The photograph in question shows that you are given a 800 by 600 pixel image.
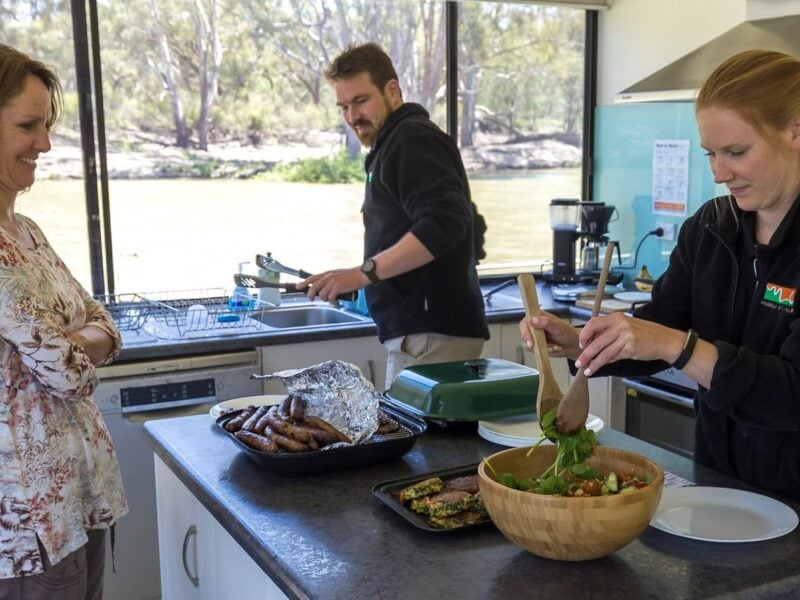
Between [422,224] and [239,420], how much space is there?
2.76 feet

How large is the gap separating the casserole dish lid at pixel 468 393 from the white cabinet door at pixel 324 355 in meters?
1.13

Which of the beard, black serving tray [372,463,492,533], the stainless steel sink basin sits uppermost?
the beard

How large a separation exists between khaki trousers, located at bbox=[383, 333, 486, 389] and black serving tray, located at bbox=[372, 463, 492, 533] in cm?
99

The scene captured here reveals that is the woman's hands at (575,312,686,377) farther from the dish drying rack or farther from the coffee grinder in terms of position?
the coffee grinder

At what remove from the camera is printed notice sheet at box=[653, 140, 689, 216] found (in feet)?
12.8

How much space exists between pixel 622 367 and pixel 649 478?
17.0 inches

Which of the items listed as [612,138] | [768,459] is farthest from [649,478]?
[612,138]

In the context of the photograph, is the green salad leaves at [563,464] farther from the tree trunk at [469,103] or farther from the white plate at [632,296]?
the tree trunk at [469,103]

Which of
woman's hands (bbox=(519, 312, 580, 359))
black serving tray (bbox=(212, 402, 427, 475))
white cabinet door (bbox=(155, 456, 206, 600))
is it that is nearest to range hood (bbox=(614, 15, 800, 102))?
woman's hands (bbox=(519, 312, 580, 359))

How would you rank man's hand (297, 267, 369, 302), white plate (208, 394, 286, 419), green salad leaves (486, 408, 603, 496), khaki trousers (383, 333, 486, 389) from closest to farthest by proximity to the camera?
green salad leaves (486, 408, 603, 496) < white plate (208, 394, 286, 419) < man's hand (297, 267, 369, 302) < khaki trousers (383, 333, 486, 389)

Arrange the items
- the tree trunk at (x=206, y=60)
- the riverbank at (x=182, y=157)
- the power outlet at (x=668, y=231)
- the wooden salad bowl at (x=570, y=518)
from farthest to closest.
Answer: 1. the power outlet at (x=668, y=231)
2. the tree trunk at (x=206, y=60)
3. the riverbank at (x=182, y=157)
4. the wooden salad bowl at (x=570, y=518)

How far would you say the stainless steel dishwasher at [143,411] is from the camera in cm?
288

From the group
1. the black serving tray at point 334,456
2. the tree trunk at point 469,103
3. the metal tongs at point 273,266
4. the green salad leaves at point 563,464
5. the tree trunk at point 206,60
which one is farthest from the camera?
the tree trunk at point 469,103

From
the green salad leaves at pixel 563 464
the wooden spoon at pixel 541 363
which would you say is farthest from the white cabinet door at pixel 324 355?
the green salad leaves at pixel 563 464
